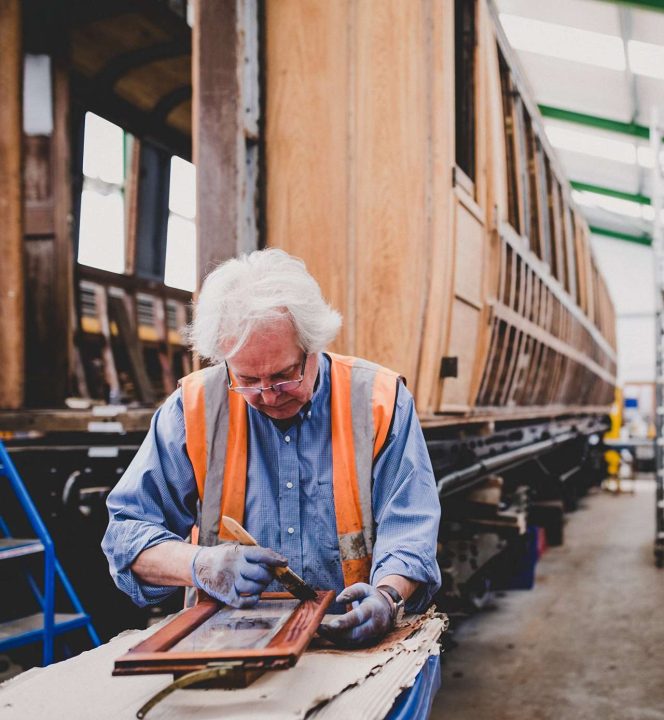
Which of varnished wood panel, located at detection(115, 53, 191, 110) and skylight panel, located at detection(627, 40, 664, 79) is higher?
skylight panel, located at detection(627, 40, 664, 79)

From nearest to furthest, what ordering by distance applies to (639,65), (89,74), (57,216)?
(57,216) < (89,74) < (639,65)

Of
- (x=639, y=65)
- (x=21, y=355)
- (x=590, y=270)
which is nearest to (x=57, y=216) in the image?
(x=21, y=355)

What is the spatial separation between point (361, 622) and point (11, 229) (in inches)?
145

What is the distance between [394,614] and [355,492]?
0.33 m

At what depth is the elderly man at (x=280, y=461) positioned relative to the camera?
73.2 inches

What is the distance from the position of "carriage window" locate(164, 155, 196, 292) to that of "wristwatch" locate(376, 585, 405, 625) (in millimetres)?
7250

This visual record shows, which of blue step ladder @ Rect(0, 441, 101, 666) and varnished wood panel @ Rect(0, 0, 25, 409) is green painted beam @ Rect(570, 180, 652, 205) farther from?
blue step ladder @ Rect(0, 441, 101, 666)

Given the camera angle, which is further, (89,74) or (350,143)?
(89,74)

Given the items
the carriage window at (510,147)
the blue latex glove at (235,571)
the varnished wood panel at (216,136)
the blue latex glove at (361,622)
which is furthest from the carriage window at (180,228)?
the blue latex glove at (361,622)

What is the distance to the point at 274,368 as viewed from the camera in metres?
1.88

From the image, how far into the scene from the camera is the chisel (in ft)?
5.41

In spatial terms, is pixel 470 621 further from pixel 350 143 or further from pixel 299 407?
pixel 299 407

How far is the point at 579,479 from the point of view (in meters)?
11.4

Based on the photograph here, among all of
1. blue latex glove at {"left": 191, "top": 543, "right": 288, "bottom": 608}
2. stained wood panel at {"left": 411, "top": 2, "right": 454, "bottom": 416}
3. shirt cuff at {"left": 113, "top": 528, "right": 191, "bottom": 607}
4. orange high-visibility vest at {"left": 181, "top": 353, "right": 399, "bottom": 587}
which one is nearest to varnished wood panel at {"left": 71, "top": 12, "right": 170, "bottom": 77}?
→ stained wood panel at {"left": 411, "top": 2, "right": 454, "bottom": 416}
